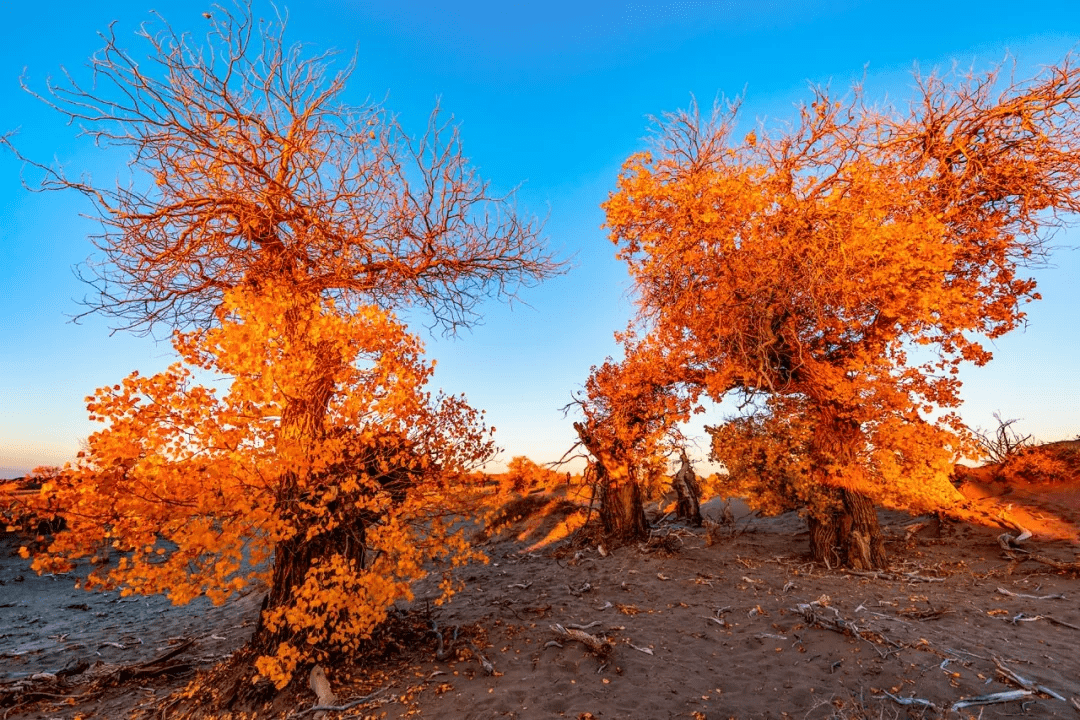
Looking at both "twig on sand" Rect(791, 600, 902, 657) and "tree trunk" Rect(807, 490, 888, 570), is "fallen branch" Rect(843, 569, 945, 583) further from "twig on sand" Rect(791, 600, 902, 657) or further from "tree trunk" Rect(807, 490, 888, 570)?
"twig on sand" Rect(791, 600, 902, 657)

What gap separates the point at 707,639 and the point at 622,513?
7.41m

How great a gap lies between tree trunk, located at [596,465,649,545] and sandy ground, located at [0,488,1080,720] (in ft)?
3.67

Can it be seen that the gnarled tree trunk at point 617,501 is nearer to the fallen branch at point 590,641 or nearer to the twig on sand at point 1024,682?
the fallen branch at point 590,641

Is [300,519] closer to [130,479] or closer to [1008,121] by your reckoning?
[130,479]

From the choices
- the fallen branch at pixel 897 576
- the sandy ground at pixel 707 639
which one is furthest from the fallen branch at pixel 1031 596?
the fallen branch at pixel 897 576

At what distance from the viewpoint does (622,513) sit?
14.7 metres

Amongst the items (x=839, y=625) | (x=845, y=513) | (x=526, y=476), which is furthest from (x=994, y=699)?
(x=526, y=476)

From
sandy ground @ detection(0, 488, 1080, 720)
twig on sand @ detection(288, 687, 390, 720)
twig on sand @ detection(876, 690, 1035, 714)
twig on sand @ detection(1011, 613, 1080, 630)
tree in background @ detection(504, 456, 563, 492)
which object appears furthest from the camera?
tree in background @ detection(504, 456, 563, 492)

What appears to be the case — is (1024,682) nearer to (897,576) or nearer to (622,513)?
(897,576)

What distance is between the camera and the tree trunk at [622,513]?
14.5 meters

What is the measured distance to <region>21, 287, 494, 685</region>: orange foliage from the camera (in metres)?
5.38

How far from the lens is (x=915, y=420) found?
10273 millimetres

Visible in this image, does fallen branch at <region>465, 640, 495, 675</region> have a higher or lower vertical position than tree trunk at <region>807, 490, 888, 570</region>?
lower

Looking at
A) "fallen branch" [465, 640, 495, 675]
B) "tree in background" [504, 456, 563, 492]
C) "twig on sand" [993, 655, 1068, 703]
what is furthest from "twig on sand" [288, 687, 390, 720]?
"tree in background" [504, 456, 563, 492]
